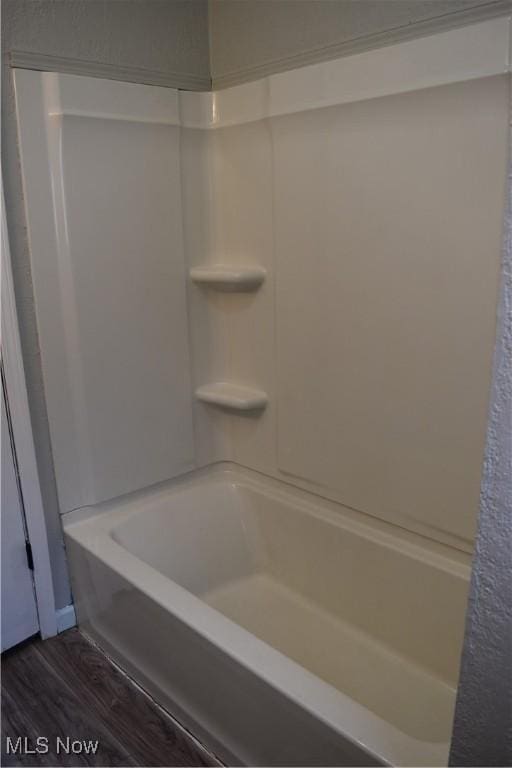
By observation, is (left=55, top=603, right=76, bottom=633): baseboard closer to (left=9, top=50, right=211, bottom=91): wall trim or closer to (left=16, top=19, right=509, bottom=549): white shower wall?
(left=16, top=19, right=509, bottom=549): white shower wall

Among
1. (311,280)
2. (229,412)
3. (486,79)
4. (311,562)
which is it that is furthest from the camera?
(229,412)

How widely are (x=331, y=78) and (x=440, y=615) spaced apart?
158cm

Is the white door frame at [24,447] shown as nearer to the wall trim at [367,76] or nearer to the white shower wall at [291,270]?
the white shower wall at [291,270]

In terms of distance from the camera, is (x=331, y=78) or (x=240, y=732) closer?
(x=240, y=732)

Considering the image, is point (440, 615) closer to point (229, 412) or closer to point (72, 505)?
point (229, 412)

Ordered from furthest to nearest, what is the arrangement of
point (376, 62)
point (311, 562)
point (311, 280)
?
point (311, 562)
point (311, 280)
point (376, 62)

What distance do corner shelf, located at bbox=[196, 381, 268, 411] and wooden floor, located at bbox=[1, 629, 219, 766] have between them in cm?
94

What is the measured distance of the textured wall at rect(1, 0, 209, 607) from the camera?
1738mm

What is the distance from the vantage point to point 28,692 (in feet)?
6.10

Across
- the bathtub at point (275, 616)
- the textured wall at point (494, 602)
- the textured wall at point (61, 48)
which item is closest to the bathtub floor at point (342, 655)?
the bathtub at point (275, 616)

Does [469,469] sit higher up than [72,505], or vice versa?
[469,469]

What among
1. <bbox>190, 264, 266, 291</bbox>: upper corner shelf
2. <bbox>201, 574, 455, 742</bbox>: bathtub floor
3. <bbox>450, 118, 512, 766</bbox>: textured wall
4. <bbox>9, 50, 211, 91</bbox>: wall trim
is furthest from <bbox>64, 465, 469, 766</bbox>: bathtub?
<bbox>9, 50, 211, 91</bbox>: wall trim

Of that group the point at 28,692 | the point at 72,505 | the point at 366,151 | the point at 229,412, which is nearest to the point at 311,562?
the point at 229,412

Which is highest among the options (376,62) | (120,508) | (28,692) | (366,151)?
(376,62)
